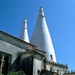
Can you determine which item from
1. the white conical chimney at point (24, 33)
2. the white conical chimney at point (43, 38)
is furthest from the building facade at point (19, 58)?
the white conical chimney at point (24, 33)

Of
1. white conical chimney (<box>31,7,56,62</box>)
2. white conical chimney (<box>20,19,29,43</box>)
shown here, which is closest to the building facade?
white conical chimney (<box>31,7,56,62</box>)

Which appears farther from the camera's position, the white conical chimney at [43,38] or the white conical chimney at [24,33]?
the white conical chimney at [24,33]

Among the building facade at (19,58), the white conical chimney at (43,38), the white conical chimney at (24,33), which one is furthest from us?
the white conical chimney at (24,33)

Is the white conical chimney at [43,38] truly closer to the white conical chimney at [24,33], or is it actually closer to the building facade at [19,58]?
the building facade at [19,58]

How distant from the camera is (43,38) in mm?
28844

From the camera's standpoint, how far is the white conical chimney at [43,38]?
27.8 meters

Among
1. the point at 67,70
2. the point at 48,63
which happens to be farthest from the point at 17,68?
the point at 67,70

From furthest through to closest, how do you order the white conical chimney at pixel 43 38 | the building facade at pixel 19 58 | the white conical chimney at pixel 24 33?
1. the white conical chimney at pixel 24 33
2. the white conical chimney at pixel 43 38
3. the building facade at pixel 19 58

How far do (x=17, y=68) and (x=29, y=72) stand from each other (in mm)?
1944

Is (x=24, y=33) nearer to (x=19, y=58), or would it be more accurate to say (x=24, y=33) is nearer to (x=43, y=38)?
(x=43, y=38)

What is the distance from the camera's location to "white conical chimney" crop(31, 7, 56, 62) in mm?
27802

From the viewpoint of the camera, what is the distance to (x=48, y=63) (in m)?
25.0

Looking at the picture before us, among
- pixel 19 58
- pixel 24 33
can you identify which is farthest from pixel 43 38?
pixel 24 33

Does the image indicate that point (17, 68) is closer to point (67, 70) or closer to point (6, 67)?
point (6, 67)
